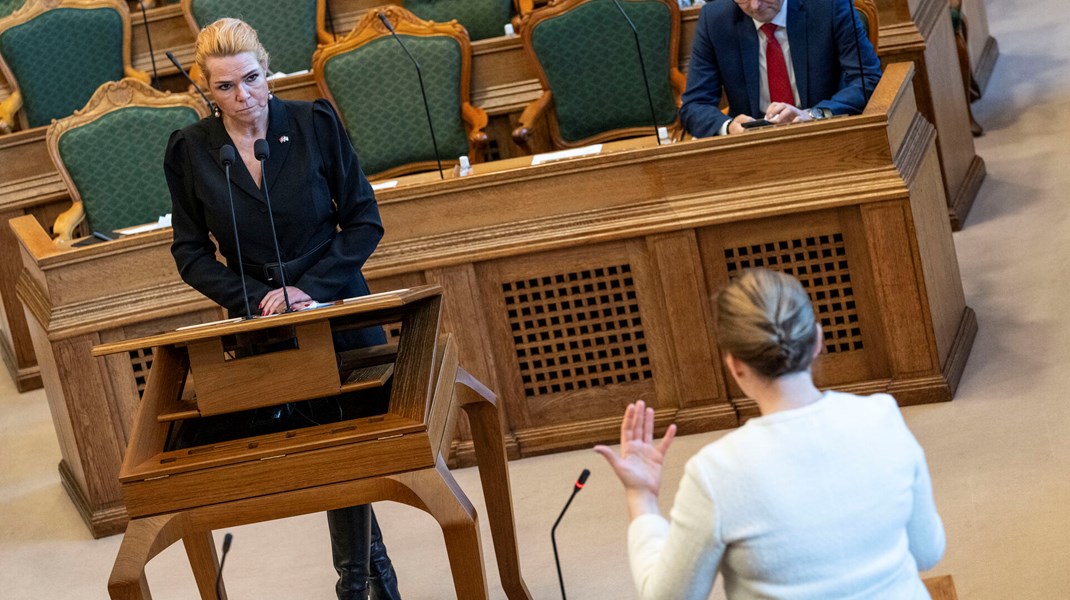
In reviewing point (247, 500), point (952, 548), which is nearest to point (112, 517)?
point (247, 500)

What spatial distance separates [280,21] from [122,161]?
1130 millimetres

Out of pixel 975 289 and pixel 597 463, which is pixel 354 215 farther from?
pixel 975 289

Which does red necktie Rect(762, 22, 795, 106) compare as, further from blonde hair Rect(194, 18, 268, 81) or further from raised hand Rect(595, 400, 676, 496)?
raised hand Rect(595, 400, 676, 496)

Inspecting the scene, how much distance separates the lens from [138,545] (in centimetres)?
236

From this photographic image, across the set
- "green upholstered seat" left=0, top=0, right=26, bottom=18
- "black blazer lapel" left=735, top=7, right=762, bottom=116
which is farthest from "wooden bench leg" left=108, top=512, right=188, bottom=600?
"green upholstered seat" left=0, top=0, right=26, bottom=18

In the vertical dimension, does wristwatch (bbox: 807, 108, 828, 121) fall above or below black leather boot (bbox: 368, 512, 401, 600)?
above

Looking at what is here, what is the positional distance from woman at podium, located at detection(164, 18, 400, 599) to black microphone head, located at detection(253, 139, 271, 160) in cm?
12

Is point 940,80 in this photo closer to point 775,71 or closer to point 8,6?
point 775,71

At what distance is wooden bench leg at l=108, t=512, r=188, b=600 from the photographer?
2.36 metres

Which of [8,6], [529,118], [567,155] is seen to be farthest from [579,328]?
[8,6]

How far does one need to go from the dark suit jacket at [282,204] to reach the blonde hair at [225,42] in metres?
0.14

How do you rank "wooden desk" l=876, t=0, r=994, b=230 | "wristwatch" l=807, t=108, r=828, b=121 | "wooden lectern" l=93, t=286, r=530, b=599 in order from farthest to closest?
"wooden desk" l=876, t=0, r=994, b=230 → "wristwatch" l=807, t=108, r=828, b=121 → "wooden lectern" l=93, t=286, r=530, b=599

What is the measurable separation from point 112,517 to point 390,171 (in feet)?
6.08

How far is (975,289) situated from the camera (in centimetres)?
480
